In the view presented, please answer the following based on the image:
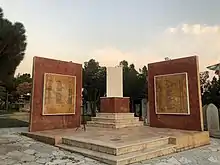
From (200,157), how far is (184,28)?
6.70 metres

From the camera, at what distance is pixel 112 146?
4.96m

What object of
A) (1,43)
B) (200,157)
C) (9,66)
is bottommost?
(200,157)

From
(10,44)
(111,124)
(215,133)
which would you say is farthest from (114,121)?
(10,44)

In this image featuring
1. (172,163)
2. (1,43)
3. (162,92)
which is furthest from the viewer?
(162,92)

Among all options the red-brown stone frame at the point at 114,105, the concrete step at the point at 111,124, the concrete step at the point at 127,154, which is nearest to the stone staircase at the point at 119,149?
the concrete step at the point at 127,154

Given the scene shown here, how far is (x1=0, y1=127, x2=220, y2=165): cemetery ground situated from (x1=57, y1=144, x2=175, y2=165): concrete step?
0.11 m

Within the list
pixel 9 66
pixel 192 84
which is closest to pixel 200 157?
pixel 192 84

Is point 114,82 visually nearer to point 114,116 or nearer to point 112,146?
point 114,116

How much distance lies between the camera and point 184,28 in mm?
Answer: 10531

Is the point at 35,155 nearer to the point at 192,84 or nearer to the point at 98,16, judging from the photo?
the point at 192,84

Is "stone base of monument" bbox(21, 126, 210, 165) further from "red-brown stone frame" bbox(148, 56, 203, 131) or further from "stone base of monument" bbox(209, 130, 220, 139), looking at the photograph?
"stone base of monument" bbox(209, 130, 220, 139)

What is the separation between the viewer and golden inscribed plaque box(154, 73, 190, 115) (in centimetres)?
823

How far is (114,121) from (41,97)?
3.08 m

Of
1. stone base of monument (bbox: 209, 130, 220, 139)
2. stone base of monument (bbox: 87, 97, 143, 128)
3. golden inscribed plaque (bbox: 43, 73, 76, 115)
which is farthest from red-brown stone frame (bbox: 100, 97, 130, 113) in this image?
stone base of monument (bbox: 209, 130, 220, 139)
